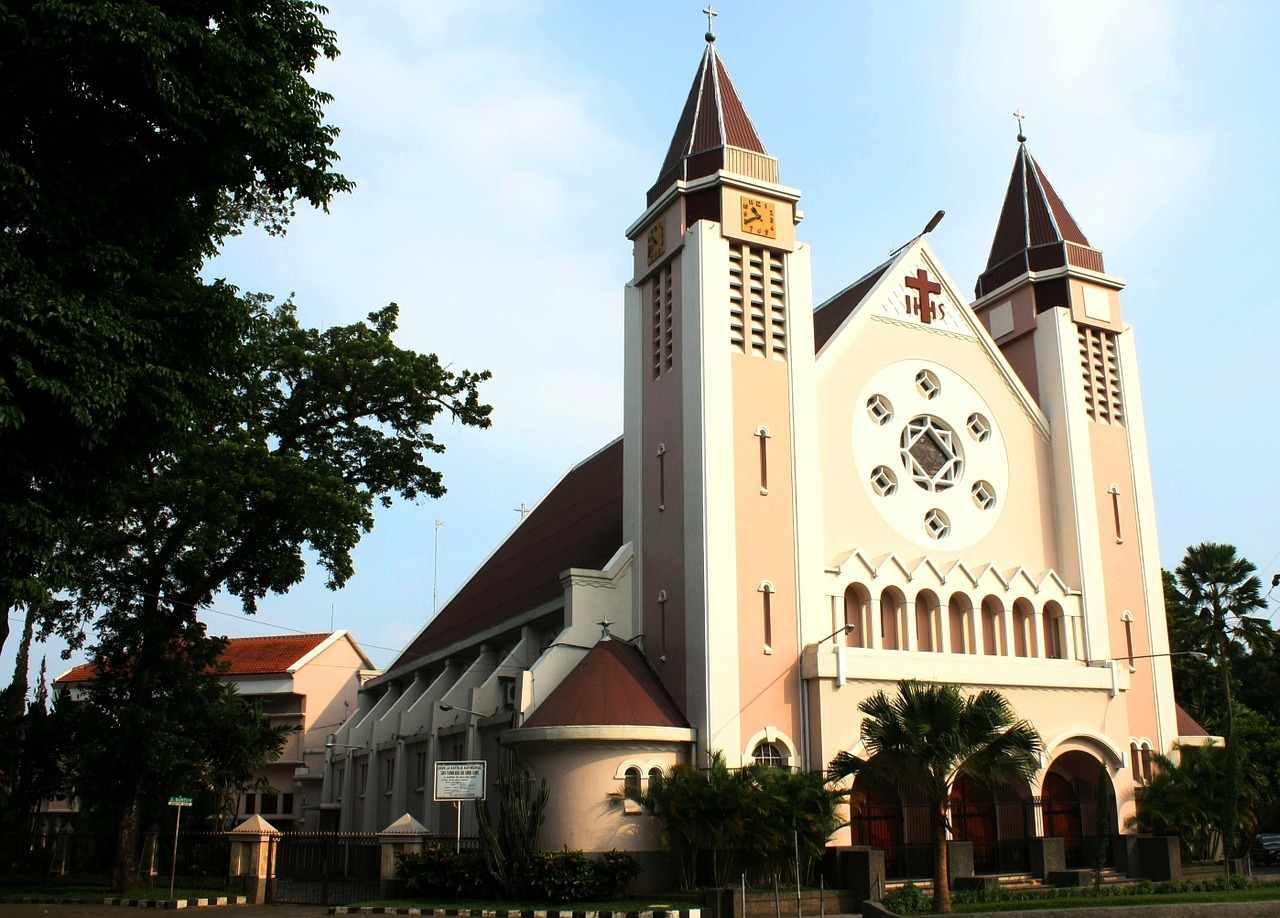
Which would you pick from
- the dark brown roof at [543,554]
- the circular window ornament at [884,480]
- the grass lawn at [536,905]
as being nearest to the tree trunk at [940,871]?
the grass lawn at [536,905]

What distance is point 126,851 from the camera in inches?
1098

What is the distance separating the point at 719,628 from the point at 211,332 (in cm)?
1344

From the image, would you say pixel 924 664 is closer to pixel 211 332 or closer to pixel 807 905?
pixel 807 905

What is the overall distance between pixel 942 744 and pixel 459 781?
400 inches

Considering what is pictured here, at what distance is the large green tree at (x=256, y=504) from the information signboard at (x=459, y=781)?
4786 millimetres

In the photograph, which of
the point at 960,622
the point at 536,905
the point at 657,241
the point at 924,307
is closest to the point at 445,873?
the point at 536,905

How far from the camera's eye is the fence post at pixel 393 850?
25.9 m

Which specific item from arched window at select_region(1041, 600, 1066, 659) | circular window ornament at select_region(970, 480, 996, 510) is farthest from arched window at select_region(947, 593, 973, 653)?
circular window ornament at select_region(970, 480, 996, 510)

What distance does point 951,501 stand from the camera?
32.1 meters

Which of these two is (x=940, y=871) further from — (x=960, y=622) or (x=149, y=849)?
(x=149, y=849)

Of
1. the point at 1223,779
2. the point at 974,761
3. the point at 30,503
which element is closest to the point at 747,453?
the point at 974,761

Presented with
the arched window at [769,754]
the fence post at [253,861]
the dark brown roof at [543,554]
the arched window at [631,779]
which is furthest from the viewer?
the dark brown roof at [543,554]

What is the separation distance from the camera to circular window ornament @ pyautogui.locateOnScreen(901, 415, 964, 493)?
105ft

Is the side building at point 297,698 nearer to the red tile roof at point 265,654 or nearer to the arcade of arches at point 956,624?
the red tile roof at point 265,654
